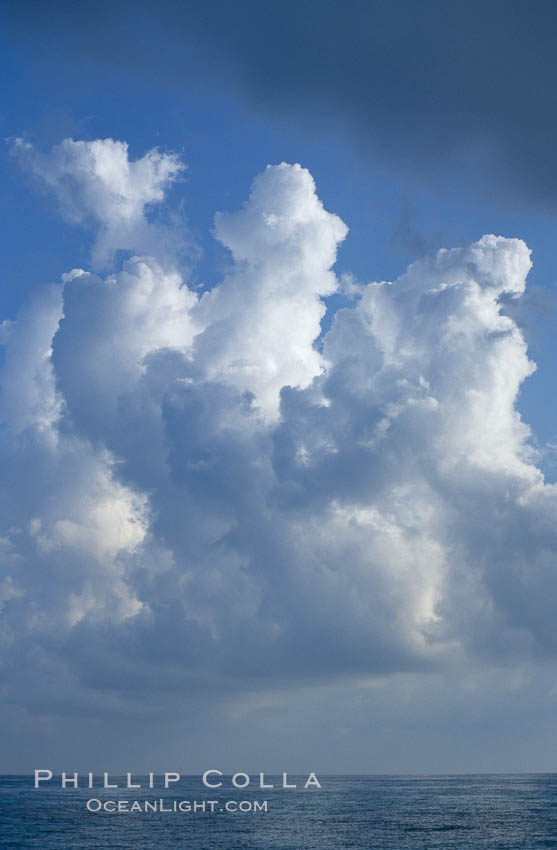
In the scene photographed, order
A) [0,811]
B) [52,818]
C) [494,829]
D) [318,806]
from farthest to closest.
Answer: [318,806], [0,811], [52,818], [494,829]

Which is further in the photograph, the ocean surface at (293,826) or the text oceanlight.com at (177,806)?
the text oceanlight.com at (177,806)

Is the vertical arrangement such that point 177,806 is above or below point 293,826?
below

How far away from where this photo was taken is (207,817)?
13600cm

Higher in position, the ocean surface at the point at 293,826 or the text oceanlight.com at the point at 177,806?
the ocean surface at the point at 293,826

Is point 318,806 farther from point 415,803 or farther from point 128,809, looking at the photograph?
point 128,809

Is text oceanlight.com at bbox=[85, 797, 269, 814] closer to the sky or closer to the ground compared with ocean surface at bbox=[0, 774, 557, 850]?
closer to the ground

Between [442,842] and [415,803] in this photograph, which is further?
[415,803]

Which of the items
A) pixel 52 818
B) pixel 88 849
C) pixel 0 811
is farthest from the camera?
pixel 0 811

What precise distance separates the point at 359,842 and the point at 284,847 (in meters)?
10.2

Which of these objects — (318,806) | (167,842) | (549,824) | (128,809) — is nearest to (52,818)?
(128,809)

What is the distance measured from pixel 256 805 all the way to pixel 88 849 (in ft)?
260

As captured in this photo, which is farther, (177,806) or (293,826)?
(177,806)

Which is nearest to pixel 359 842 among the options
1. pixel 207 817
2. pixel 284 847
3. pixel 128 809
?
pixel 284 847

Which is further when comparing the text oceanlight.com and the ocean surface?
the text oceanlight.com
